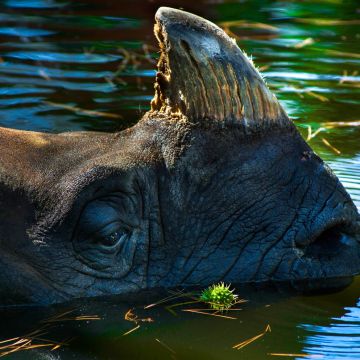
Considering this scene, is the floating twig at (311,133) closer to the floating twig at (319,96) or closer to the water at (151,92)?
the water at (151,92)

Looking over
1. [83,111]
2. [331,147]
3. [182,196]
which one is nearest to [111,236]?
[182,196]

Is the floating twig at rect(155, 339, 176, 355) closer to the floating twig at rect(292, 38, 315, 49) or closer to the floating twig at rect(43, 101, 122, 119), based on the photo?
the floating twig at rect(43, 101, 122, 119)

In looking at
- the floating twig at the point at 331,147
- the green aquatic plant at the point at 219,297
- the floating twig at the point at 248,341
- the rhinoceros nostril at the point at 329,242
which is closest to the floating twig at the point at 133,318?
the green aquatic plant at the point at 219,297

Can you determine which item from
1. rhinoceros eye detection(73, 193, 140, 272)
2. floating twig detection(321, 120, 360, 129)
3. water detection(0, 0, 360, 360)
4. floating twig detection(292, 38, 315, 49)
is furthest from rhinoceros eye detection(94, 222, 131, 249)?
floating twig detection(292, 38, 315, 49)

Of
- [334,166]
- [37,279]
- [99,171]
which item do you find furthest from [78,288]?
[334,166]

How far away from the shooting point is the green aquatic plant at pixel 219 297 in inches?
219

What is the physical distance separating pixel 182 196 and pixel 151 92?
433 centimetres

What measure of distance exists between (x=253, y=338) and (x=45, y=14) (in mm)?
8902

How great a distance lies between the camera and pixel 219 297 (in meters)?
5.55

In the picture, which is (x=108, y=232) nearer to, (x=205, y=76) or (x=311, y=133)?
(x=205, y=76)

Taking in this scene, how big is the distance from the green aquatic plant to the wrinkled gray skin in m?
0.24

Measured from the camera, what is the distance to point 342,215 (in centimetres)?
589

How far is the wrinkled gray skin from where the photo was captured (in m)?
5.50

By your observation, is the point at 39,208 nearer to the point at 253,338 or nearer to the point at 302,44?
the point at 253,338
